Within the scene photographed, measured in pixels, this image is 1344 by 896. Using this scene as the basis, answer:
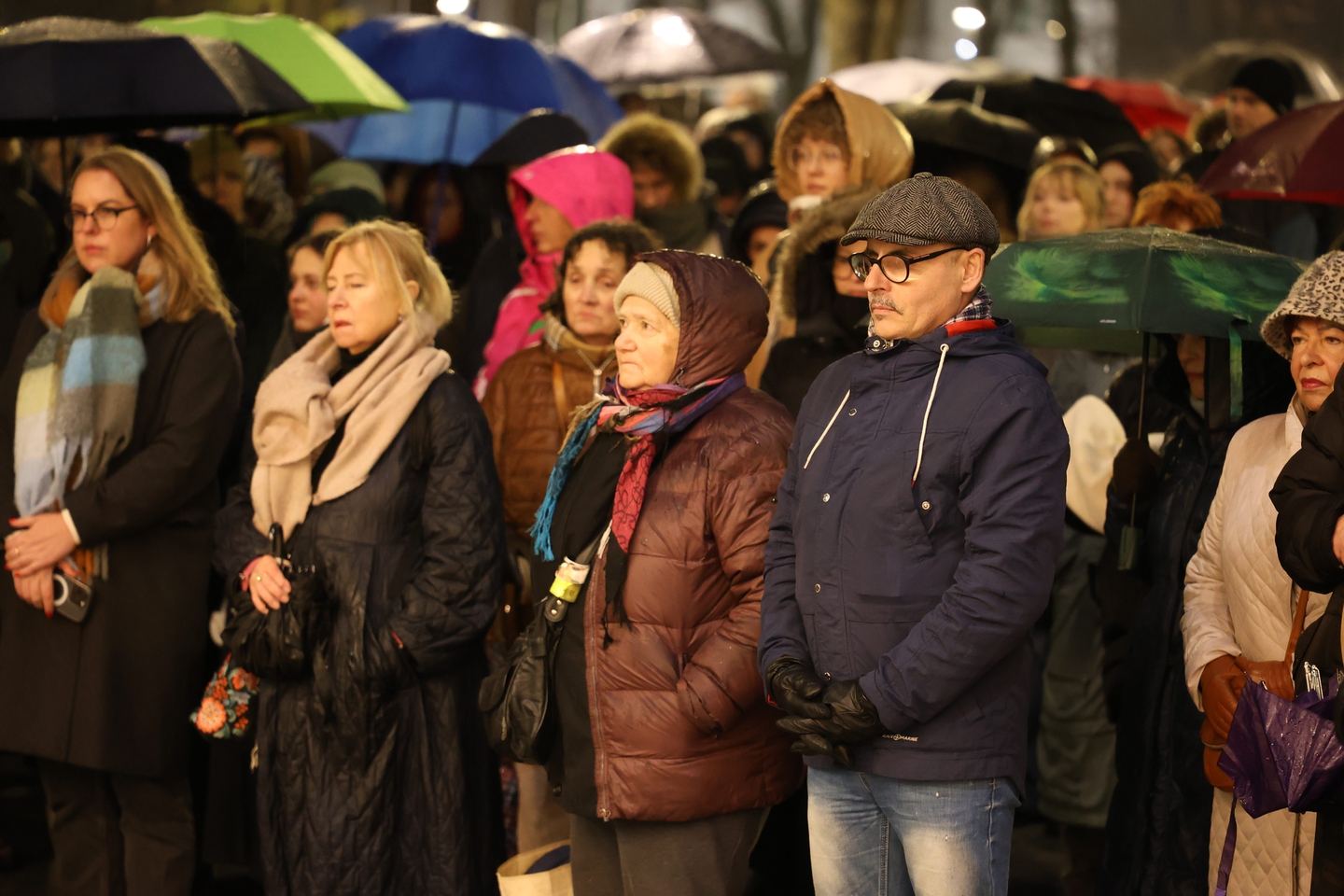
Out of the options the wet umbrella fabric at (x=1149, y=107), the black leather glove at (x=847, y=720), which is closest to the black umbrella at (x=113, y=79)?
the black leather glove at (x=847, y=720)

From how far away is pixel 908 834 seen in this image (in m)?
3.10

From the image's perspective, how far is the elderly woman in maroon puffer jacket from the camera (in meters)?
3.49

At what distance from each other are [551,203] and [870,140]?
1.28 metres

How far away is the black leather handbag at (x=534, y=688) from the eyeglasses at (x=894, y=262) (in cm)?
96

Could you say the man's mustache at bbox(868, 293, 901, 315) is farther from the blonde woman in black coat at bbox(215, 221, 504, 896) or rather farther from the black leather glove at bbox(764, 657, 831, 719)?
the blonde woman in black coat at bbox(215, 221, 504, 896)

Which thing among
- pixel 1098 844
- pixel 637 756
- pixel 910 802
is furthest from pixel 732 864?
pixel 1098 844

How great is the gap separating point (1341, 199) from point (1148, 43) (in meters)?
18.0

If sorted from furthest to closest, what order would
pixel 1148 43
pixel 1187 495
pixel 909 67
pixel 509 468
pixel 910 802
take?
pixel 1148 43
pixel 909 67
pixel 509 468
pixel 1187 495
pixel 910 802

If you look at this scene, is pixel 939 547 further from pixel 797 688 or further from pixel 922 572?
pixel 797 688

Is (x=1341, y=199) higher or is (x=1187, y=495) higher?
(x=1341, y=199)

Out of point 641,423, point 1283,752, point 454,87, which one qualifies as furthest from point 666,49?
point 1283,752

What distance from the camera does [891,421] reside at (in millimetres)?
3137

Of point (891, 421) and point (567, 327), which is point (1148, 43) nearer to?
point (567, 327)

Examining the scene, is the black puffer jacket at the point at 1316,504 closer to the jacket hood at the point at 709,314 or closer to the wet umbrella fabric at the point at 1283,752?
the wet umbrella fabric at the point at 1283,752
